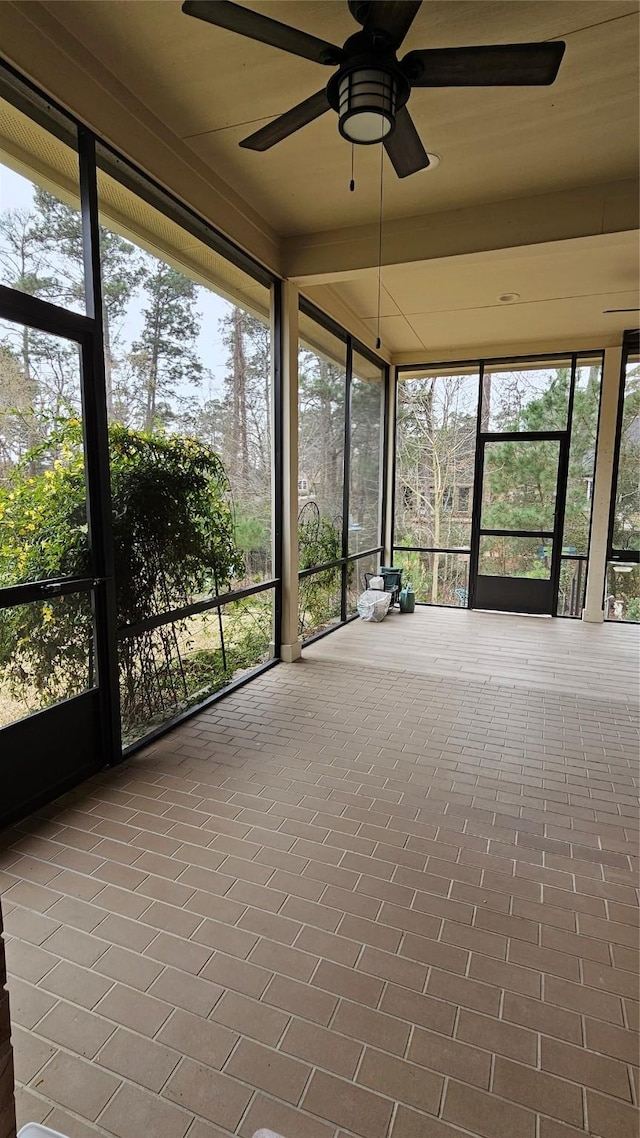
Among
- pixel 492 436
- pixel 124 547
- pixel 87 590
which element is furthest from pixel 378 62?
pixel 492 436

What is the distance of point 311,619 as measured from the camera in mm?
5703

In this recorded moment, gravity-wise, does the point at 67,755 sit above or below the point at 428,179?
below

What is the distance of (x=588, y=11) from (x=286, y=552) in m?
3.58

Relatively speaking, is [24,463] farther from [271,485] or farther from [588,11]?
[588,11]

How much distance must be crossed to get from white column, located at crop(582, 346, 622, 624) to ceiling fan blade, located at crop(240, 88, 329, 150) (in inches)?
215

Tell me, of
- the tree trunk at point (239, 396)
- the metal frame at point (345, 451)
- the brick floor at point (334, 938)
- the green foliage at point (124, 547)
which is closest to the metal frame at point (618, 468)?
the metal frame at point (345, 451)

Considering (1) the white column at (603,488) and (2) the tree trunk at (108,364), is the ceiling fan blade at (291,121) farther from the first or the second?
(1) the white column at (603,488)

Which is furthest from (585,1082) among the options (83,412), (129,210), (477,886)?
(129,210)

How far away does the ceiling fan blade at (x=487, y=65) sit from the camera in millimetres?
1709

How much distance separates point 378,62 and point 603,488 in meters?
5.74

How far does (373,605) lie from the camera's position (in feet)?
21.8

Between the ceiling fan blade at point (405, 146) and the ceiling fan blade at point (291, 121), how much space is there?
286 millimetres

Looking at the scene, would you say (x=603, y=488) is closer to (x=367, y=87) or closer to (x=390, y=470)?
(x=390, y=470)

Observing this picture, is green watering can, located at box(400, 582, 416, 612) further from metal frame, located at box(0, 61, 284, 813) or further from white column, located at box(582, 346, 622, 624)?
metal frame, located at box(0, 61, 284, 813)
